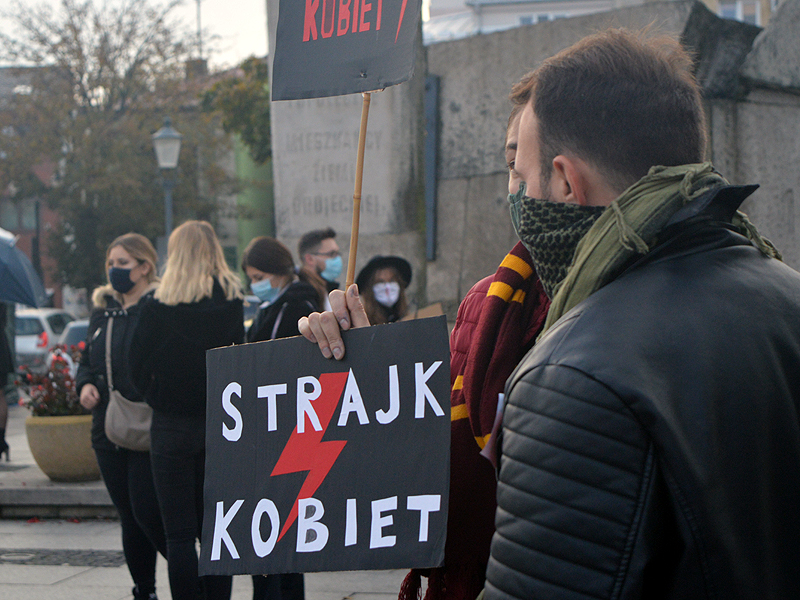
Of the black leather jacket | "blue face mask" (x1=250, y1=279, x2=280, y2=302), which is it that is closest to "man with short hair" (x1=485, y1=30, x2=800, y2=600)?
the black leather jacket

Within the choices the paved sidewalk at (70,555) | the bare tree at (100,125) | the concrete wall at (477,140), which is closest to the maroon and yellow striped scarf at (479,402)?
the paved sidewalk at (70,555)

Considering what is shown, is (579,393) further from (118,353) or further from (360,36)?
(118,353)

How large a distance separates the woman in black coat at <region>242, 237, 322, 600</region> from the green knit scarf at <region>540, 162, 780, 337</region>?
113 inches

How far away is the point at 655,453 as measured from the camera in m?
1.08

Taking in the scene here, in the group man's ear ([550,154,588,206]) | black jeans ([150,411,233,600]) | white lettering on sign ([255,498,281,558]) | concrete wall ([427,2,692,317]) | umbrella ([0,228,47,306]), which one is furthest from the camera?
umbrella ([0,228,47,306])

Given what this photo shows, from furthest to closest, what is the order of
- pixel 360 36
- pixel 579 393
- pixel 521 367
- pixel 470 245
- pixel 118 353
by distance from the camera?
pixel 470 245, pixel 118 353, pixel 360 36, pixel 521 367, pixel 579 393

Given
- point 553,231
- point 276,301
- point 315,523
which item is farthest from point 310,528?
point 276,301

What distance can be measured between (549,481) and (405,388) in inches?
29.3

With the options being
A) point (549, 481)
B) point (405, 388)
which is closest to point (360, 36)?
point (405, 388)

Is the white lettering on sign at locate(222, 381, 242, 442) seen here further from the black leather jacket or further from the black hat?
the black hat

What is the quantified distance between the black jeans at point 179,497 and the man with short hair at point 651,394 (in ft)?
9.48

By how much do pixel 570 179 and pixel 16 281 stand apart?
7.66m

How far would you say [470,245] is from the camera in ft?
25.1

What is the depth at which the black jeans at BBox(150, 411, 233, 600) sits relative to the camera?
12.7 ft
